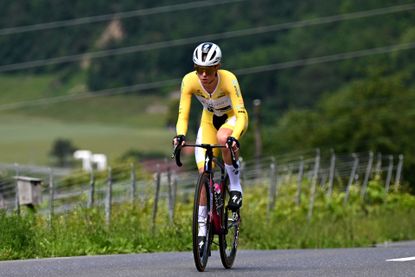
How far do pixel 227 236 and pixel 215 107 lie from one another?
1.16m

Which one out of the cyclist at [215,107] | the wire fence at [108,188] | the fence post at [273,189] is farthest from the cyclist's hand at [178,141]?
the fence post at [273,189]

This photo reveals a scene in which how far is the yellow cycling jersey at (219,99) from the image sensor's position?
45.8 ft

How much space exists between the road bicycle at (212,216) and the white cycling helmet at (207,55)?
2.32 feet

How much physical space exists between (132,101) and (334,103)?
126 feet

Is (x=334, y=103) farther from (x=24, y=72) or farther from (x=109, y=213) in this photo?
(x=109, y=213)

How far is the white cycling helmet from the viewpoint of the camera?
44.8 feet

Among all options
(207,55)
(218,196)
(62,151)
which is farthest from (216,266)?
(62,151)

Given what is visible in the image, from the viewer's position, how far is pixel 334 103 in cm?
12938

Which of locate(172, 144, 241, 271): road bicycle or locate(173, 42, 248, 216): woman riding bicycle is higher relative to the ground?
locate(173, 42, 248, 216): woman riding bicycle

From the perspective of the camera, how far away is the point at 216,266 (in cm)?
1419

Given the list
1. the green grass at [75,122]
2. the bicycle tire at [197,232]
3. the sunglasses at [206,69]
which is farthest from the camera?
the green grass at [75,122]

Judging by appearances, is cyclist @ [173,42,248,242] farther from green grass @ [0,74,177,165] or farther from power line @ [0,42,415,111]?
power line @ [0,42,415,111]

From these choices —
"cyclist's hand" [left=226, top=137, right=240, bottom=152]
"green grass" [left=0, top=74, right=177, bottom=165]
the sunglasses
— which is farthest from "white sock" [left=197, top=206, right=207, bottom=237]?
"green grass" [left=0, top=74, right=177, bottom=165]

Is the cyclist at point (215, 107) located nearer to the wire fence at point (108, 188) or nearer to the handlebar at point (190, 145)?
the handlebar at point (190, 145)
